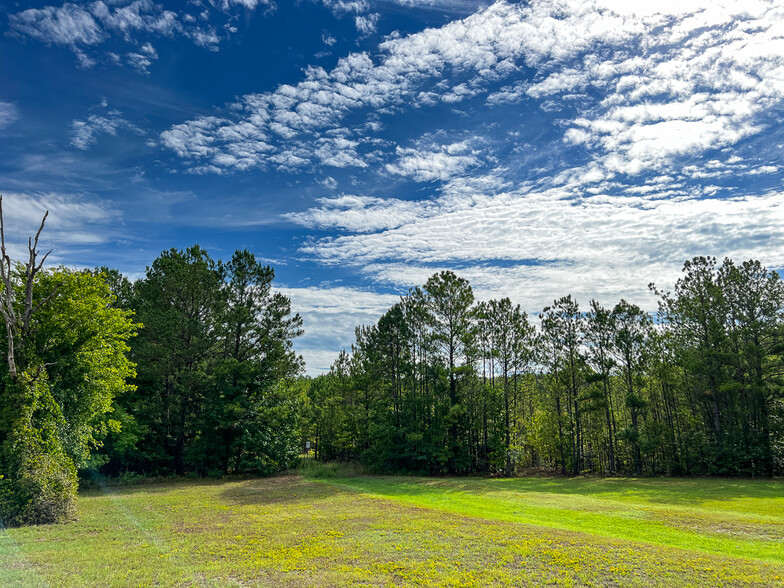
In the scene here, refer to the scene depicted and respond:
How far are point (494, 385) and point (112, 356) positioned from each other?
98.1 ft

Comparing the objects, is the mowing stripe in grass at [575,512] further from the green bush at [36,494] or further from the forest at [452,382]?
the green bush at [36,494]

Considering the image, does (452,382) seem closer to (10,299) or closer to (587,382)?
(587,382)

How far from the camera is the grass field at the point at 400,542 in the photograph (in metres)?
8.52

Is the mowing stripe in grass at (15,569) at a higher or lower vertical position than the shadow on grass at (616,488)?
higher

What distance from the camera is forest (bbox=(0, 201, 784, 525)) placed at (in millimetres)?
29906

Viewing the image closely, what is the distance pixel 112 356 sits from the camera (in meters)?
20.0

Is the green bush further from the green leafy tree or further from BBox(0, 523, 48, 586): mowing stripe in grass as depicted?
BBox(0, 523, 48, 586): mowing stripe in grass

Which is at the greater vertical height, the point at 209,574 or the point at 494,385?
the point at 494,385

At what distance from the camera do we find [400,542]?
11289 millimetres

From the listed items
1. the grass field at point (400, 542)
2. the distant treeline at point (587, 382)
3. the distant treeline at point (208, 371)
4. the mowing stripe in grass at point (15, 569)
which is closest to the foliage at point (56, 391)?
the grass field at point (400, 542)

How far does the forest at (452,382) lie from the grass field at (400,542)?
368 inches

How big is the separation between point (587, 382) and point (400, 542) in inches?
1229

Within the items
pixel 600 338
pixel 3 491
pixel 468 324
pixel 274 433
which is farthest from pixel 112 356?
pixel 600 338

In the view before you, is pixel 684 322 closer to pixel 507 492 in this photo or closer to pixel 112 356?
pixel 507 492
